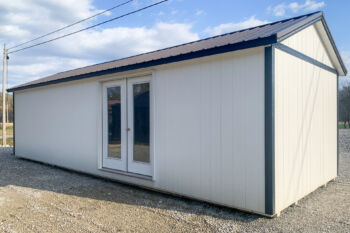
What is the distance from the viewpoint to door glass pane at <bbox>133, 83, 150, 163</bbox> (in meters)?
5.22

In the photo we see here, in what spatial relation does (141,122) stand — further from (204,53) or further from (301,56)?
(301,56)

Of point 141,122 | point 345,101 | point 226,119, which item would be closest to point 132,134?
point 141,122

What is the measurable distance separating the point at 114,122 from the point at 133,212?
247 centimetres

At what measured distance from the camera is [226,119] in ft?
13.2

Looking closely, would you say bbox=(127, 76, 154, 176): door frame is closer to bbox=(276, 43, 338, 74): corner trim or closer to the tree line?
bbox=(276, 43, 338, 74): corner trim

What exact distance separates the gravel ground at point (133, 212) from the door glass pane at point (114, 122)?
2.35ft

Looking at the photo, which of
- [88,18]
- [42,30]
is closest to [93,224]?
[88,18]

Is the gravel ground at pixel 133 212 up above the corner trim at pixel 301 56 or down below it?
below

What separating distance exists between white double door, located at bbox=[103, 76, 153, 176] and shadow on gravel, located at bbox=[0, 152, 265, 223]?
0.46 metres

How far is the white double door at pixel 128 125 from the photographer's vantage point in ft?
17.2

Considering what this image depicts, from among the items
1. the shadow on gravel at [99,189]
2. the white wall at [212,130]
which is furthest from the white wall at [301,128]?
the shadow on gravel at [99,189]

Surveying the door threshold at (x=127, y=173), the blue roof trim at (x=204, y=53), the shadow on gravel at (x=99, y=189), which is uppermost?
the blue roof trim at (x=204, y=53)

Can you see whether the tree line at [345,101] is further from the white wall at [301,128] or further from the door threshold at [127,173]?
the door threshold at [127,173]

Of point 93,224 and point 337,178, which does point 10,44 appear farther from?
point 337,178
